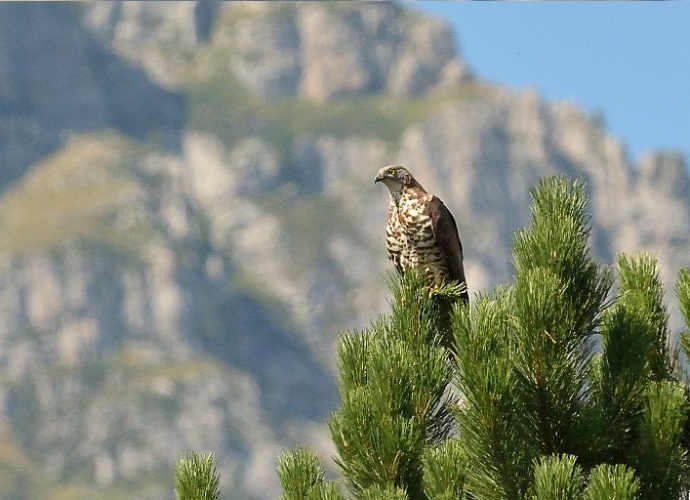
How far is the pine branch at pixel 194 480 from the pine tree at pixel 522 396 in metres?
0.44

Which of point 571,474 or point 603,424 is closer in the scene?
point 571,474

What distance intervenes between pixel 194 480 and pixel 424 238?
14.9 feet

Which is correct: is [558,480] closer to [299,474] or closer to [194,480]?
[299,474]

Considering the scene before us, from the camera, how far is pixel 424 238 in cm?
1383

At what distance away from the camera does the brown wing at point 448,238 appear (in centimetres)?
1375

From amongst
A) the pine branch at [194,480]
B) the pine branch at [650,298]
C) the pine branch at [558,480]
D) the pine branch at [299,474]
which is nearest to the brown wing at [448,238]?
the pine branch at [650,298]

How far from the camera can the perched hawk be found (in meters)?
13.7

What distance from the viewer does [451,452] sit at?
9.41 m

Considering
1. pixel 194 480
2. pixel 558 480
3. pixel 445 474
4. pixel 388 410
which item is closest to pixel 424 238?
pixel 388 410

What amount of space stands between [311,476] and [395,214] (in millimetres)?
4815

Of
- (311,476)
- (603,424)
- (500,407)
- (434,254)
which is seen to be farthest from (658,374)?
(434,254)

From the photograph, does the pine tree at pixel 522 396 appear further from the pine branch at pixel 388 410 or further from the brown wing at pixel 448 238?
the brown wing at pixel 448 238

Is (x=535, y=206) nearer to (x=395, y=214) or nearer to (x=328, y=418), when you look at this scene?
(x=328, y=418)

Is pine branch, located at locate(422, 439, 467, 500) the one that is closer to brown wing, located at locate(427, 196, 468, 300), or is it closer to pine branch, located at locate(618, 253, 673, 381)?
pine branch, located at locate(618, 253, 673, 381)
